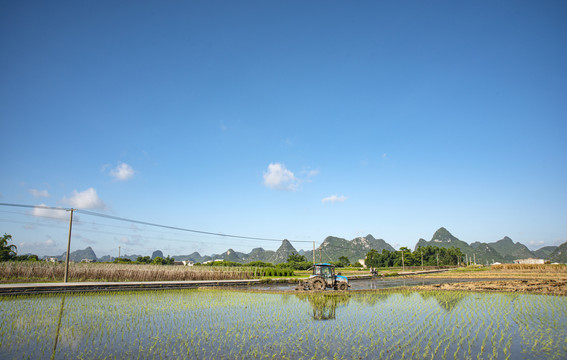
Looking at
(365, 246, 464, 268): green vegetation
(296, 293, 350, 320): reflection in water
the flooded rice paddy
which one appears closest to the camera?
the flooded rice paddy

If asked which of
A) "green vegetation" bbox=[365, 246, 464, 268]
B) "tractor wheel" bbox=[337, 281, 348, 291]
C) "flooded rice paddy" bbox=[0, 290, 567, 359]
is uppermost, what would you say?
"flooded rice paddy" bbox=[0, 290, 567, 359]

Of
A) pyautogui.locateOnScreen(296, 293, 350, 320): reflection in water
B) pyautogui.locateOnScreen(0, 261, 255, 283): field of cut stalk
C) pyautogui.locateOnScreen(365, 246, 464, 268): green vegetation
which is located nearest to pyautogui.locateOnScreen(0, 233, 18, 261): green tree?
pyautogui.locateOnScreen(0, 261, 255, 283): field of cut stalk

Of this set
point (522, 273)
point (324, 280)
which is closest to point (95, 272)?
point (324, 280)

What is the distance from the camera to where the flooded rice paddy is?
806 cm

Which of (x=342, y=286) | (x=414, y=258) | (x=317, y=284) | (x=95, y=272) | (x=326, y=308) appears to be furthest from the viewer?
(x=414, y=258)

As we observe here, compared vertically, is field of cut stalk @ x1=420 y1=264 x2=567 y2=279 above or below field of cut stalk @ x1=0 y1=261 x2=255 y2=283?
below

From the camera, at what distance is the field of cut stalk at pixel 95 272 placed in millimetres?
25194

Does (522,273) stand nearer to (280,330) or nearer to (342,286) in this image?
(342,286)

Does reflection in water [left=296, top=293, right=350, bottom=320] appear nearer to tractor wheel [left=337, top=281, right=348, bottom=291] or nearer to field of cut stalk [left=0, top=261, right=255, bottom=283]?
tractor wheel [left=337, top=281, right=348, bottom=291]

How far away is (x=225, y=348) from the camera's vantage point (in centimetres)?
844

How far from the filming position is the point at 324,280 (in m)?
22.9

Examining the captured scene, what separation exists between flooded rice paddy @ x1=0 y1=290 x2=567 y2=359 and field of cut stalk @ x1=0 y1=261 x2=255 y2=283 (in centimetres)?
1187

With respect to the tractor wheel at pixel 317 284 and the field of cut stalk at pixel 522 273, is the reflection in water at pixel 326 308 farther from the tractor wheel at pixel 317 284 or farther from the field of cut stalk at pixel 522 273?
the field of cut stalk at pixel 522 273

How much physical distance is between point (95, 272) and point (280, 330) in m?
24.4
